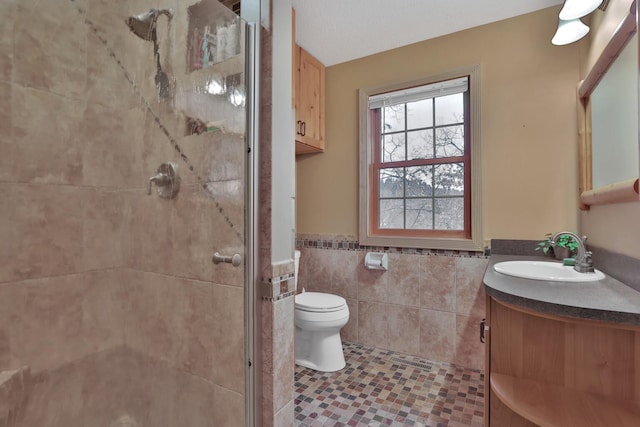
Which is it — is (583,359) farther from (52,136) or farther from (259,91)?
(52,136)

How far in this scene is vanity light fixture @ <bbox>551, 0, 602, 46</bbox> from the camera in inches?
59.9

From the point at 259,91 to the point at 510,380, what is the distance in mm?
1435

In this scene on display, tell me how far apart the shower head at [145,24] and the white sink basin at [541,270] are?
1925 millimetres

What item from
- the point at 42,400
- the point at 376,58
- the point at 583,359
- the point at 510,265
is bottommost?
the point at 42,400

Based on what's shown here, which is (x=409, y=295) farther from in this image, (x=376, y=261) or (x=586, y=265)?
(x=586, y=265)

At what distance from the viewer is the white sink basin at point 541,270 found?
1291 millimetres

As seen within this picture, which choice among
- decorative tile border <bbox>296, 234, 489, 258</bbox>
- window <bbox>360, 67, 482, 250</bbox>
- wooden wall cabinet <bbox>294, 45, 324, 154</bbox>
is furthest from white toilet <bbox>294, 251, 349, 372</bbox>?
wooden wall cabinet <bbox>294, 45, 324, 154</bbox>

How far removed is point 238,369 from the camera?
130cm

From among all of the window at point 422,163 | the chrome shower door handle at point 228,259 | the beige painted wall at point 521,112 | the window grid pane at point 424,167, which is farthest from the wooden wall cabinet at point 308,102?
the chrome shower door handle at point 228,259

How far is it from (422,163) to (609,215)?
1.19 meters

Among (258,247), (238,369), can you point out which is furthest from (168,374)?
(258,247)

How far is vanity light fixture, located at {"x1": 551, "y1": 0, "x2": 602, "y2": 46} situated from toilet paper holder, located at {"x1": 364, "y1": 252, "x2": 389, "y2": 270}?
5.49 ft

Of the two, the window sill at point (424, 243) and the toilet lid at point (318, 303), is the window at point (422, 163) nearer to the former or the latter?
the window sill at point (424, 243)

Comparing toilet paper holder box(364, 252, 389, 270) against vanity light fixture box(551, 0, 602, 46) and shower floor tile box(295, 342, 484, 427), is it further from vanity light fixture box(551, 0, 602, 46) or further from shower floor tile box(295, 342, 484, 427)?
vanity light fixture box(551, 0, 602, 46)
